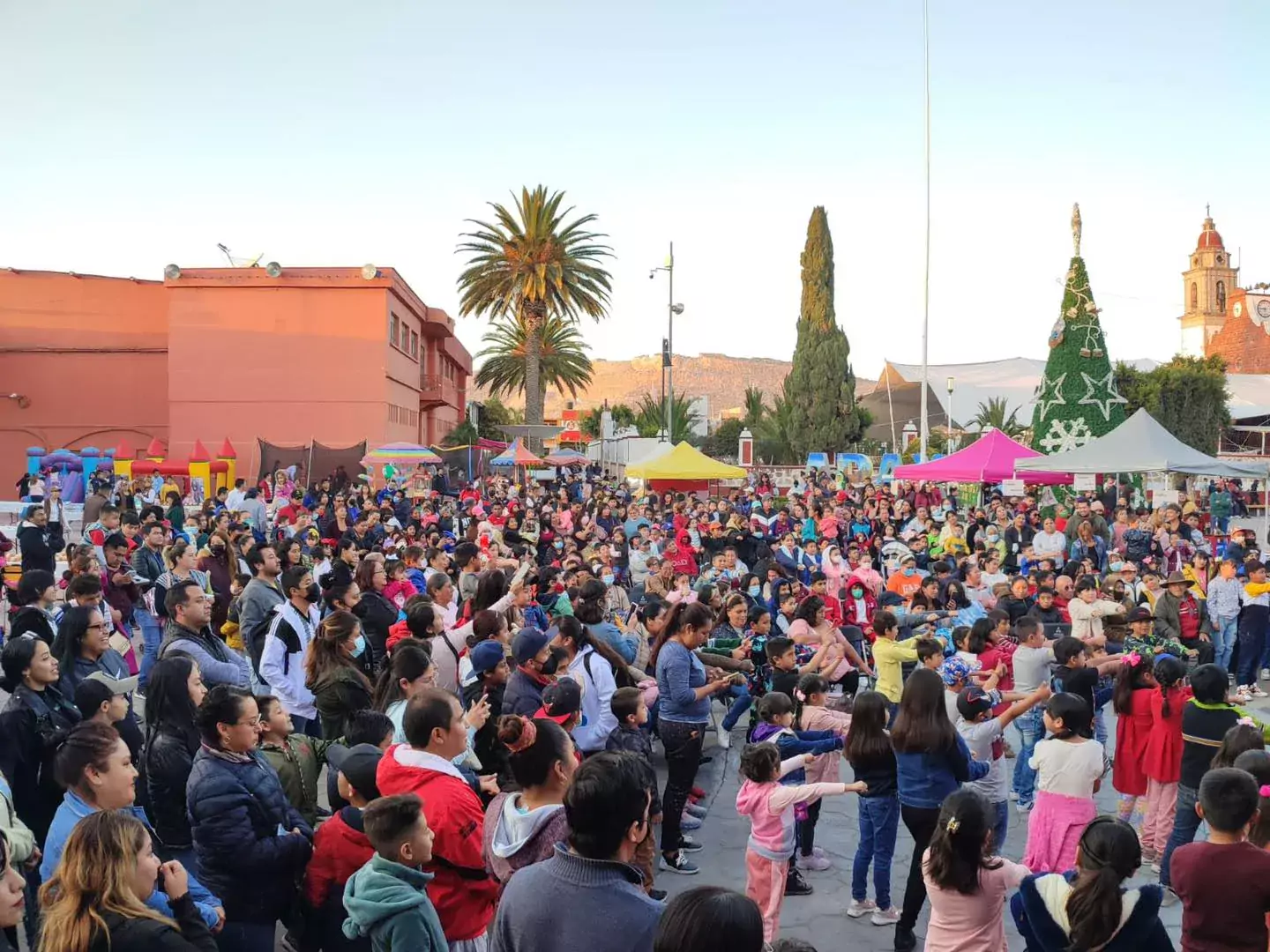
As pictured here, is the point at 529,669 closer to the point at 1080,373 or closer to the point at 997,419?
the point at 1080,373

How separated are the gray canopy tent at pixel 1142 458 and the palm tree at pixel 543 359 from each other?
108 ft

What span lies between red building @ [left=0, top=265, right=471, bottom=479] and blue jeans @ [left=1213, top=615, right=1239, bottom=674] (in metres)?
28.5

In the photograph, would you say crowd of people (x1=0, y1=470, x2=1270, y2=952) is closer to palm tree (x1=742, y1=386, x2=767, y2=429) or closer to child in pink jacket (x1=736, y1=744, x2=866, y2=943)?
child in pink jacket (x1=736, y1=744, x2=866, y2=943)

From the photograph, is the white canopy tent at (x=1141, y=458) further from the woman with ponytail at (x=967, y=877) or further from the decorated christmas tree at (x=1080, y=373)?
the woman with ponytail at (x=967, y=877)

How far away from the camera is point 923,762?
4762 millimetres

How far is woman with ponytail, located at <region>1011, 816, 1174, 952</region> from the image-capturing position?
320cm

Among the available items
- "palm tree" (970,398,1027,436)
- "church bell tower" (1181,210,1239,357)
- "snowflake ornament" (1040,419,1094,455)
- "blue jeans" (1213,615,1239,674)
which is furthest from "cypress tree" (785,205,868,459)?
"church bell tower" (1181,210,1239,357)

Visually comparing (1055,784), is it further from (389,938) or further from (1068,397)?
(1068,397)

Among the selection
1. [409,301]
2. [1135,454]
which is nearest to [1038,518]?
[1135,454]

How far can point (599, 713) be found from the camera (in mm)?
5551

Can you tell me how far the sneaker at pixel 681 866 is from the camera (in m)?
5.83

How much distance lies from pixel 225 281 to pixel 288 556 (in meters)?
27.4

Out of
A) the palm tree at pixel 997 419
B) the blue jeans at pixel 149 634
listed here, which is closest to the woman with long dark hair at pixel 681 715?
the blue jeans at pixel 149 634

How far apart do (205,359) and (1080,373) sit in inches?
1104
